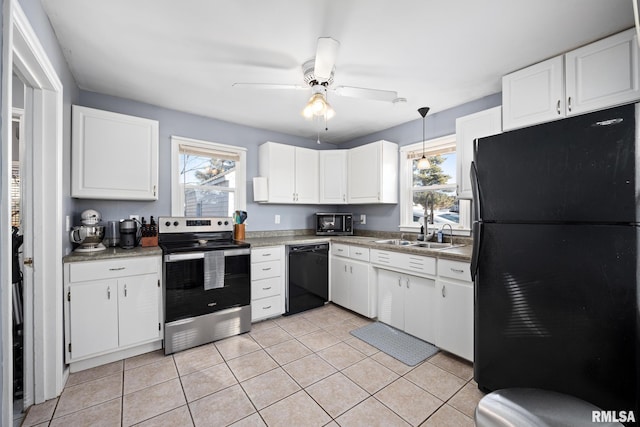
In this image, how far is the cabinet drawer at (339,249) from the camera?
339 cm

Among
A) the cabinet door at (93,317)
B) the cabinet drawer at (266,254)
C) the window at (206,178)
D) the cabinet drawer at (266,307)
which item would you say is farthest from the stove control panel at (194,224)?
the cabinet drawer at (266,307)

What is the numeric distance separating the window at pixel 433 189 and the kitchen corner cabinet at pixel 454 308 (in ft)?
2.94

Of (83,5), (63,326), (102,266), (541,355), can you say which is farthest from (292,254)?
(83,5)

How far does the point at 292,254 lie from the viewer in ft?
10.6

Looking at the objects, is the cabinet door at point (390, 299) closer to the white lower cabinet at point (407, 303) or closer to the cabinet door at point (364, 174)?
the white lower cabinet at point (407, 303)

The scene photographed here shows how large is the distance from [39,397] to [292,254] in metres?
2.21

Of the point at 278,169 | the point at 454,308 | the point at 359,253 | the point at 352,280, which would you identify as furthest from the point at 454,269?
the point at 278,169

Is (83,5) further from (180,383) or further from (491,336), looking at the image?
(491,336)

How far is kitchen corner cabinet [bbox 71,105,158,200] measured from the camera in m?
2.34

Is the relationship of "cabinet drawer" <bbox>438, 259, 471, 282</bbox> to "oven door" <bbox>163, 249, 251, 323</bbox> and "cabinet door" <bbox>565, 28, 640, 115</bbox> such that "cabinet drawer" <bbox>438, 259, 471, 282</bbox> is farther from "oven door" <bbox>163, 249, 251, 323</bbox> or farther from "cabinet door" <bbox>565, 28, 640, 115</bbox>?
"oven door" <bbox>163, 249, 251, 323</bbox>

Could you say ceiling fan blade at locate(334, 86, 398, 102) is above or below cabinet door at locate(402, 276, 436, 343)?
above

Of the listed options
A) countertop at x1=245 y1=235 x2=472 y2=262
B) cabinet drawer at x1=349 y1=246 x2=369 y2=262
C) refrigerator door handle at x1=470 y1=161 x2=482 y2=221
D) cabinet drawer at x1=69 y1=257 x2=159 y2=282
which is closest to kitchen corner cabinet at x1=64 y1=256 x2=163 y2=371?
cabinet drawer at x1=69 y1=257 x2=159 y2=282

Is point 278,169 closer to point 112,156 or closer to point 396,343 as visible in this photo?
point 112,156

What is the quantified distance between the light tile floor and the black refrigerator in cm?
41
